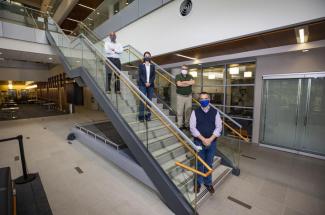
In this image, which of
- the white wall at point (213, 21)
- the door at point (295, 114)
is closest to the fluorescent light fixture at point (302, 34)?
the white wall at point (213, 21)

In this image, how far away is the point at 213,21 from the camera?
4332mm

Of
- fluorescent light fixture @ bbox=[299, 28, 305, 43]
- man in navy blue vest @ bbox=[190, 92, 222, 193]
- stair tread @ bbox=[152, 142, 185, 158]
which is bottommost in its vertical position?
stair tread @ bbox=[152, 142, 185, 158]

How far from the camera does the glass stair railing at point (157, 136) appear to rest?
2635 millimetres

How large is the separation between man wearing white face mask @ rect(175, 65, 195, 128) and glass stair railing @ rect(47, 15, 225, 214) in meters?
0.38

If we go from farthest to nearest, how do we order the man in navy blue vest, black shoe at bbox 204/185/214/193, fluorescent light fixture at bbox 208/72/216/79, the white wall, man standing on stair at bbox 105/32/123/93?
fluorescent light fixture at bbox 208/72/216/79
man standing on stair at bbox 105/32/123/93
the white wall
black shoe at bbox 204/185/214/193
the man in navy blue vest

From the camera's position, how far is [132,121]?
149 inches

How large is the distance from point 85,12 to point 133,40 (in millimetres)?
7162

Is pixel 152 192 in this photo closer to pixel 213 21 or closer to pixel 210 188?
pixel 210 188

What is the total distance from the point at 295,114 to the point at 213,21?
13.0 feet

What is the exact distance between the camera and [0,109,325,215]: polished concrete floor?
273 centimetres

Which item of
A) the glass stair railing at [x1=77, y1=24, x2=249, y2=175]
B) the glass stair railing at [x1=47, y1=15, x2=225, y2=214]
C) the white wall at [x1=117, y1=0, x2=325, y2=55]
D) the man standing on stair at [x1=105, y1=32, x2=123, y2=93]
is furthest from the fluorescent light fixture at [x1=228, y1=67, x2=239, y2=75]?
the man standing on stair at [x1=105, y1=32, x2=123, y2=93]

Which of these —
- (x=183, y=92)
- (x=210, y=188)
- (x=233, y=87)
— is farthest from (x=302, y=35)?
(x=210, y=188)

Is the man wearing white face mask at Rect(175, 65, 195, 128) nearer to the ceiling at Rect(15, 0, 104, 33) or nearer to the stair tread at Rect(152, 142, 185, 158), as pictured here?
the stair tread at Rect(152, 142, 185, 158)

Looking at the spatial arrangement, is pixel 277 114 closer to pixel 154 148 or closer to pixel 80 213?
A: pixel 154 148
